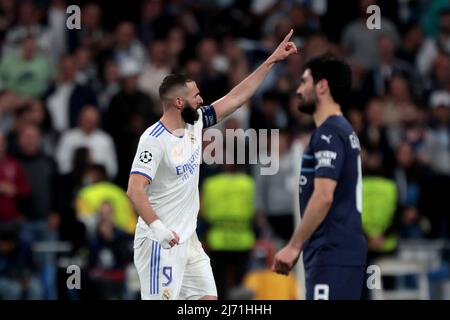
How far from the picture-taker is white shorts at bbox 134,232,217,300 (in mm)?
10203

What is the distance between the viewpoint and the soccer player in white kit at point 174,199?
33.4 ft

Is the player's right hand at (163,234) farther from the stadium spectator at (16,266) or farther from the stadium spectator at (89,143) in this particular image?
the stadium spectator at (89,143)

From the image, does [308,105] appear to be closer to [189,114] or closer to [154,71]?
[189,114]

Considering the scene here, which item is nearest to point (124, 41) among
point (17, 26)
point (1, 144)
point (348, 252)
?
point (17, 26)

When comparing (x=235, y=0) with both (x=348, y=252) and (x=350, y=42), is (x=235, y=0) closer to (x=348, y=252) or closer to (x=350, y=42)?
(x=350, y=42)

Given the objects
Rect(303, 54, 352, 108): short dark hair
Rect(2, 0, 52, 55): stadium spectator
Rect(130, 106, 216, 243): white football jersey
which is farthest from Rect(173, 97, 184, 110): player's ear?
Rect(2, 0, 52, 55): stadium spectator

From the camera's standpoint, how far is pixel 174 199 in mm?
10273

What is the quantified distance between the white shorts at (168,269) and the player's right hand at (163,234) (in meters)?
0.44

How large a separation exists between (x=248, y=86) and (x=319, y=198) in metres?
1.37

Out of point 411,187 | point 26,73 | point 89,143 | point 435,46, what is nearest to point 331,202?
point 89,143

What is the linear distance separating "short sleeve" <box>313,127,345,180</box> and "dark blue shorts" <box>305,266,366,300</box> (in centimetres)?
72

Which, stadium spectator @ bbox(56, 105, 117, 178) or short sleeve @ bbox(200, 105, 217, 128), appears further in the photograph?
stadium spectator @ bbox(56, 105, 117, 178)

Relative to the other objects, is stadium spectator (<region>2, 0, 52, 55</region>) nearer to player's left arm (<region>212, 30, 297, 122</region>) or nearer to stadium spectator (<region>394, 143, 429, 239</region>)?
stadium spectator (<region>394, 143, 429, 239</region>)

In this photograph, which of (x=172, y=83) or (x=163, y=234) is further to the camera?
(x=172, y=83)
